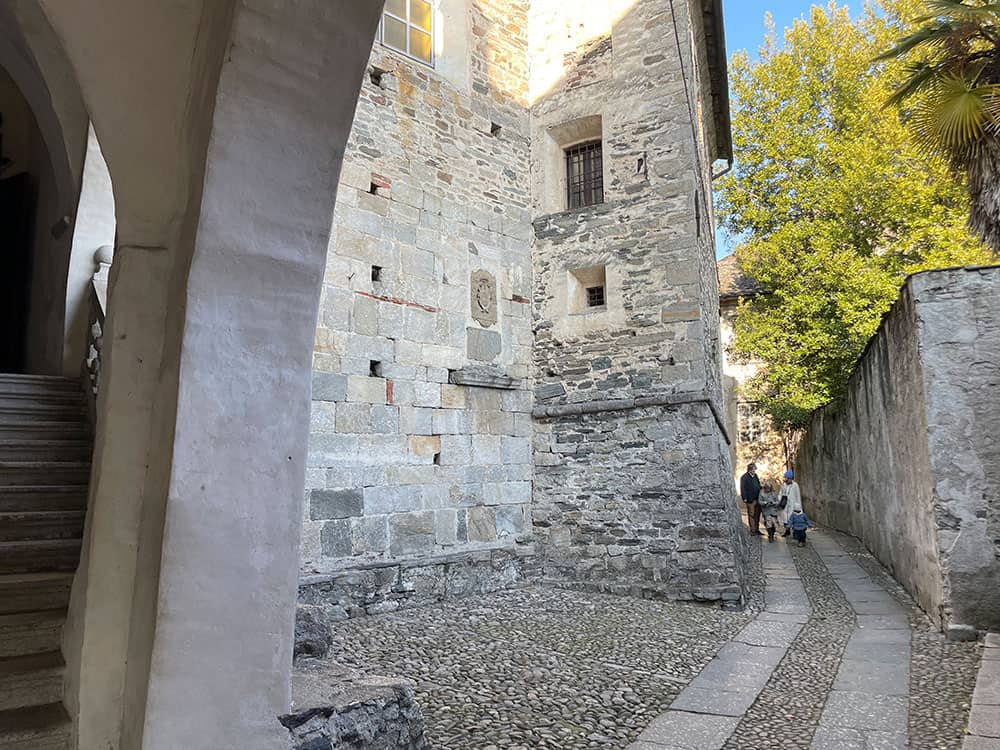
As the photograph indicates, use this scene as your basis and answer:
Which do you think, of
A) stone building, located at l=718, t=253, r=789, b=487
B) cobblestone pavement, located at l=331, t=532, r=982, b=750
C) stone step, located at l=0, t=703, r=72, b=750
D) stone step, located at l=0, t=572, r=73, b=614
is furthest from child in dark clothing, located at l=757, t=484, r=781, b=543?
stone step, located at l=0, t=703, r=72, b=750

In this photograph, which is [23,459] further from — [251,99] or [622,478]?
[622,478]

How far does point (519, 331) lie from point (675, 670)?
460 centimetres

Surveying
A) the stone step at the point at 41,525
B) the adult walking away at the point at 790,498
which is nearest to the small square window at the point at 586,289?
the adult walking away at the point at 790,498

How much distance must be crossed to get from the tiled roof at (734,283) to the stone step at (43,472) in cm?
1549

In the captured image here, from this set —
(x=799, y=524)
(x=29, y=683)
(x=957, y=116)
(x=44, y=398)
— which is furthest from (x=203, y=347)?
(x=799, y=524)

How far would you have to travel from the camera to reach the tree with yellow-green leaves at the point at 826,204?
43.3ft

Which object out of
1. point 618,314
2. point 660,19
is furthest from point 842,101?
point 618,314

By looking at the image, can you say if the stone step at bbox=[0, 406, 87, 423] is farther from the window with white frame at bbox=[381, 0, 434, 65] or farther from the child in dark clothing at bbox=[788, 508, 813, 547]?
the child in dark clothing at bbox=[788, 508, 813, 547]

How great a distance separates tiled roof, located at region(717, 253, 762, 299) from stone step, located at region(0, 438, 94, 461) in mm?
15368

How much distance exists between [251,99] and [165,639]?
129 centimetres

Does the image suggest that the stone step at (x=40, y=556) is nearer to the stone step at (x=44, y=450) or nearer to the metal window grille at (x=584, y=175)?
the stone step at (x=44, y=450)

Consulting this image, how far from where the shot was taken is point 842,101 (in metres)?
14.8

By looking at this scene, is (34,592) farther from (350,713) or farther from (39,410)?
(39,410)

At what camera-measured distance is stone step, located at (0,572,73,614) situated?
2.55 metres
